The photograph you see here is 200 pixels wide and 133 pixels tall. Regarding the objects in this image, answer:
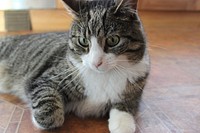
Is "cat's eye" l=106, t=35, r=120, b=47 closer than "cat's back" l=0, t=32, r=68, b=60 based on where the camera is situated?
Yes

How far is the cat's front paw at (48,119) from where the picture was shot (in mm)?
1154

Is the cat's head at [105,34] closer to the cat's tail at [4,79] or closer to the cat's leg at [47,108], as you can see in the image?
the cat's leg at [47,108]

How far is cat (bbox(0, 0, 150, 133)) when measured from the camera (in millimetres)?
1113

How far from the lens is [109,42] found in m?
1.11

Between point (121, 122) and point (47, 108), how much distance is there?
29cm

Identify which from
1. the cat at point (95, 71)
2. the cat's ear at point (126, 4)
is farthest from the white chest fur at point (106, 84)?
the cat's ear at point (126, 4)

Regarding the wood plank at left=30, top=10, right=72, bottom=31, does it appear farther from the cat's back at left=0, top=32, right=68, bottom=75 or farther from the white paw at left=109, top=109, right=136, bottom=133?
the white paw at left=109, top=109, right=136, bottom=133

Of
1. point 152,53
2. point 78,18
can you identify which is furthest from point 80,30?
point 152,53

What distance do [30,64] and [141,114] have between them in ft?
2.02

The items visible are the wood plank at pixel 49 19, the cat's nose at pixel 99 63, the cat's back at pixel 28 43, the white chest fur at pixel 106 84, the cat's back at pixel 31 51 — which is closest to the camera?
the cat's nose at pixel 99 63

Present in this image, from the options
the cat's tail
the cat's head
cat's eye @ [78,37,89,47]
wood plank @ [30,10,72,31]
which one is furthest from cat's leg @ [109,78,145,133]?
wood plank @ [30,10,72,31]

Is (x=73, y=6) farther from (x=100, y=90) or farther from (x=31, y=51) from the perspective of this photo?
(x=31, y=51)

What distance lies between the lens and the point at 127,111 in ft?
4.17

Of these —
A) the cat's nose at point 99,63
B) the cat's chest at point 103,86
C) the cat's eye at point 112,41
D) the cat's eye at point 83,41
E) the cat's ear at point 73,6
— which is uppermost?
the cat's ear at point 73,6
